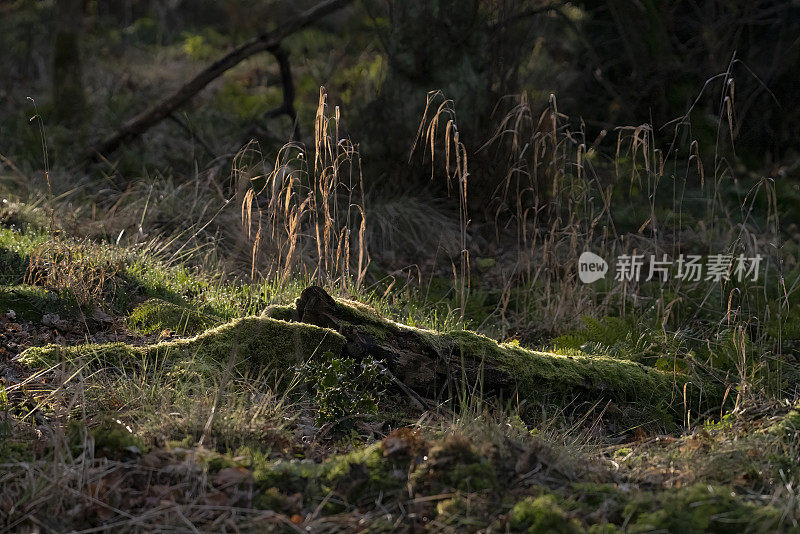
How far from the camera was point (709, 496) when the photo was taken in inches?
93.4

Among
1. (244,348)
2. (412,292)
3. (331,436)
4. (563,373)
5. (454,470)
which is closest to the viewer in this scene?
(454,470)

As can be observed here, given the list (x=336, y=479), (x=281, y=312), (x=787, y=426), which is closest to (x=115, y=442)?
(x=336, y=479)

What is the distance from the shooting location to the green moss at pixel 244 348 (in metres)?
3.47

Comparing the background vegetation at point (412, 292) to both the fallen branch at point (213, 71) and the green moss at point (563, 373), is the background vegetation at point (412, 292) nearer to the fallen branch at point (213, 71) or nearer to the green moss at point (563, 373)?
the green moss at point (563, 373)

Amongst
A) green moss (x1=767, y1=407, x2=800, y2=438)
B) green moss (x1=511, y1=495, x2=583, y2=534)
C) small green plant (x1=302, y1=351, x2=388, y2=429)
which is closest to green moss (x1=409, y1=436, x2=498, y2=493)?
green moss (x1=511, y1=495, x2=583, y2=534)

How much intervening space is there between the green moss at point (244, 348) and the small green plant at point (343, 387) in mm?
151

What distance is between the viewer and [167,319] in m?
4.30

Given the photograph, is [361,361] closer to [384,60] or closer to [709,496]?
[709,496]

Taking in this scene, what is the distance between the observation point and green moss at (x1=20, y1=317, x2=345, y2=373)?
3473mm

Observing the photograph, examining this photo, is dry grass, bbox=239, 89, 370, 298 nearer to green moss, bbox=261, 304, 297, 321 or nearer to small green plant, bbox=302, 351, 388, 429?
green moss, bbox=261, 304, 297, 321

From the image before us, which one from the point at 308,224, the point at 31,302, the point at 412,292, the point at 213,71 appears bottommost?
the point at 412,292

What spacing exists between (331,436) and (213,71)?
213 inches

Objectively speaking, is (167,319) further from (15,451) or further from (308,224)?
(308,224)

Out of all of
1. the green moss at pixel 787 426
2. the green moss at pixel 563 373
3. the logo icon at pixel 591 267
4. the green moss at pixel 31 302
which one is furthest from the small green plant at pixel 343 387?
the logo icon at pixel 591 267
